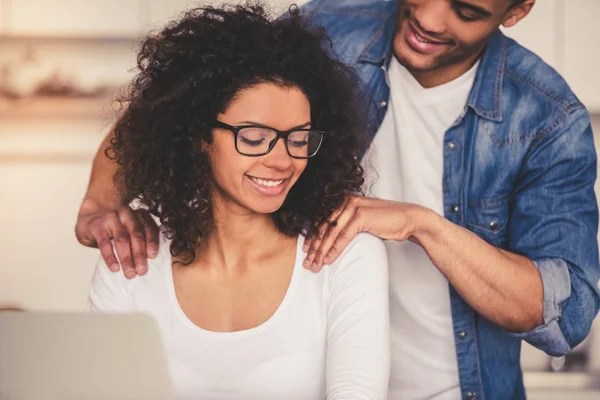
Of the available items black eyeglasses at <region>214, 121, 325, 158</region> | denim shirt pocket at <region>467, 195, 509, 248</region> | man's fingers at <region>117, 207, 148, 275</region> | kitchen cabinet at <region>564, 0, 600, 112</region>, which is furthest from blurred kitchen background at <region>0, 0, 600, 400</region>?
black eyeglasses at <region>214, 121, 325, 158</region>

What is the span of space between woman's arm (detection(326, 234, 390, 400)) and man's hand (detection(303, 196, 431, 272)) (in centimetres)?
2

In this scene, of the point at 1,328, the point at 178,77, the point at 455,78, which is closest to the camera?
the point at 178,77

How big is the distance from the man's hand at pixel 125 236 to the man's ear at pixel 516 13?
777mm

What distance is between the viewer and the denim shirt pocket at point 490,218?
1.39 m

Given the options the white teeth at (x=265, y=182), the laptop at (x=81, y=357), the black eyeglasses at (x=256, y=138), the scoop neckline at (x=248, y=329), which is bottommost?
the laptop at (x=81, y=357)

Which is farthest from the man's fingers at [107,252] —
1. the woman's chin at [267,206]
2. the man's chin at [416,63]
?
the man's chin at [416,63]

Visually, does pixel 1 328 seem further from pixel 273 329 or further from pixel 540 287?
pixel 540 287

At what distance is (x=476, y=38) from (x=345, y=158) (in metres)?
0.33

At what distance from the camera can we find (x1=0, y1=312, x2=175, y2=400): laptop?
1.39m

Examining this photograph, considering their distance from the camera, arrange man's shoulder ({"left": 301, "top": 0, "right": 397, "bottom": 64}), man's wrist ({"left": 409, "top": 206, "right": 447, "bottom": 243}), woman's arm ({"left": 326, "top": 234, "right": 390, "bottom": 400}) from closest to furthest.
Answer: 1. woman's arm ({"left": 326, "top": 234, "right": 390, "bottom": 400})
2. man's wrist ({"left": 409, "top": 206, "right": 447, "bottom": 243})
3. man's shoulder ({"left": 301, "top": 0, "right": 397, "bottom": 64})

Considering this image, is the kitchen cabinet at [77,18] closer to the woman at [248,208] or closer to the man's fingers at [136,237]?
the woman at [248,208]

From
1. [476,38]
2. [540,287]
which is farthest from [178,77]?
[540,287]

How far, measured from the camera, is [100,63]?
145 cm

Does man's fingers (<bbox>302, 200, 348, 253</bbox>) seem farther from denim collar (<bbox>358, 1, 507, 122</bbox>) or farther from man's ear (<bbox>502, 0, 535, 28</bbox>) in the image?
man's ear (<bbox>502, 0, 535, 28</bbox>)
